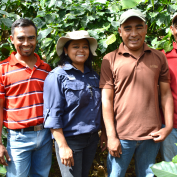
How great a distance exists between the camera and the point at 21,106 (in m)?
1.79

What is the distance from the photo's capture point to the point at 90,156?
192 centimetres

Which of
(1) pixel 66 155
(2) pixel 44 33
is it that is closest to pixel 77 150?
(1) pixel 66 155

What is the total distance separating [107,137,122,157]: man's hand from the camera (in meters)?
1.72

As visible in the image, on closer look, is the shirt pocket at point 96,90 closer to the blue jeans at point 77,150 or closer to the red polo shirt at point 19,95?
the blue jeans at point 77,150

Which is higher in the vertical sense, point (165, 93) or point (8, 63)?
point (8, 63)

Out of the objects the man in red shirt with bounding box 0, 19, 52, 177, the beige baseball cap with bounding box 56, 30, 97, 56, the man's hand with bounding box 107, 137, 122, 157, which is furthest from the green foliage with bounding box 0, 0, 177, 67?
the man's hand with bounding box 107, 137, 122, 157

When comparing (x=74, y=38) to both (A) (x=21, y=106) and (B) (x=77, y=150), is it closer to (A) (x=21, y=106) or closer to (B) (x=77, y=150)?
(A) (x=21, y=106)

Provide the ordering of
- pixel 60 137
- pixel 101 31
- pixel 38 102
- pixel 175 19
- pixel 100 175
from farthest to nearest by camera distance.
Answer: pixel 100 175, pixel 101 31, pixel 175 19, pixel 38 102, pixel 60 137

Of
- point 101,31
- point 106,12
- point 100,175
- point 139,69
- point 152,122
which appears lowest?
point 100,175

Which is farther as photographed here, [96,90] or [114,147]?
[96,90]

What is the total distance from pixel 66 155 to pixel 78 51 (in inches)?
35.0

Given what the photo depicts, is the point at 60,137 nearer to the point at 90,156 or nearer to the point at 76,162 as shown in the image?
the point at 76,162

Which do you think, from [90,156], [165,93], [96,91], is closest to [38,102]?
[96,91]

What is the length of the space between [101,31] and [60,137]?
1183 millimetres
